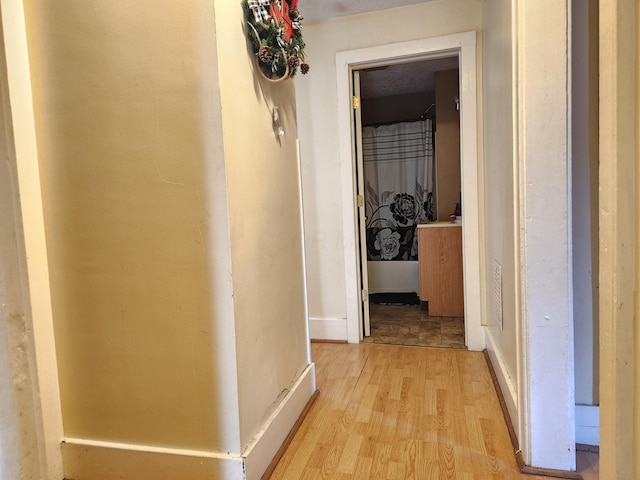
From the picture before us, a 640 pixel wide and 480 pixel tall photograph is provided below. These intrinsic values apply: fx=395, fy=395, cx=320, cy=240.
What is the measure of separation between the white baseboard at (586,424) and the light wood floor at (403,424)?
25 cm

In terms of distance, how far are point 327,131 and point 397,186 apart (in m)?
1.83

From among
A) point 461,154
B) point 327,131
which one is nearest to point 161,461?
point 327,131

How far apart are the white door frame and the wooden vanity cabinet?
2.16 ft

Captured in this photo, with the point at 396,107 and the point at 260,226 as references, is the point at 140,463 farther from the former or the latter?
the point at 396,107

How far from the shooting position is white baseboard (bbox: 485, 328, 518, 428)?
5.12 ft

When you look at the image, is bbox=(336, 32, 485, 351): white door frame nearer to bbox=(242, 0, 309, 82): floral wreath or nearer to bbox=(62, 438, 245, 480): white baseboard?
bbox=(242, 0, 309, 82): floral wreath

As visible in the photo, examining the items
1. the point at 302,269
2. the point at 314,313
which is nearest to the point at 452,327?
the point at 314,313

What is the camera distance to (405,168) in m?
4.29

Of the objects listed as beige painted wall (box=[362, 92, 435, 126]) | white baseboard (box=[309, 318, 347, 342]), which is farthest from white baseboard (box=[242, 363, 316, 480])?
beige painted wall (box=[362, 92, 435, 126])

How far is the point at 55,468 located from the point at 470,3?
3029 mm

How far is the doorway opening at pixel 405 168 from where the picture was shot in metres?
3.56

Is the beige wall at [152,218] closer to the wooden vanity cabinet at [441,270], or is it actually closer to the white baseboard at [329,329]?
the white baseboard at [329,329]

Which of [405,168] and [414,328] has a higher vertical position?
[405,168]

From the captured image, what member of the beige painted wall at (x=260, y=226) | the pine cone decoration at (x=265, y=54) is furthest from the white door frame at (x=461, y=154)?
the pine cone decoration at (x=265, y=54)
